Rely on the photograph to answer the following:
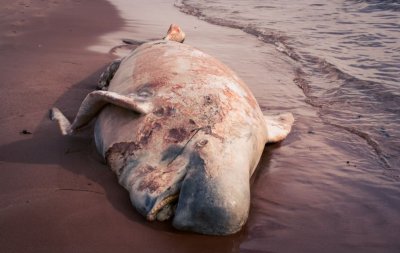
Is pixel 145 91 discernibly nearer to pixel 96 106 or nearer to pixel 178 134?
pixel 96 106

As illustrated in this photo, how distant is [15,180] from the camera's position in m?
3.20

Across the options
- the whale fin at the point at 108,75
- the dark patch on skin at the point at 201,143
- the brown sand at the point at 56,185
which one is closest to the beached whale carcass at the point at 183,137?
the dark patch on skin at the point at 201,143

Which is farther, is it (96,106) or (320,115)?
(320,115)

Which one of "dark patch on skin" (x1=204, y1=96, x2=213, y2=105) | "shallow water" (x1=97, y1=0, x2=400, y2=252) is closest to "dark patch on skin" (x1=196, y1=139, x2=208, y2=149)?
"dark patch on skin" (x1=204, y1=96, x2=213, y2=105)

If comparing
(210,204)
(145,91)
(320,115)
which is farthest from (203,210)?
(320,115)

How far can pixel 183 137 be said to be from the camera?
313cm

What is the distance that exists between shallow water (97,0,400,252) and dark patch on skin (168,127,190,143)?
0.67 metres

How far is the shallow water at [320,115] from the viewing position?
2996 mm

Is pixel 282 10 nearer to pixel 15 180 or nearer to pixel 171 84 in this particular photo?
pixel 171 84

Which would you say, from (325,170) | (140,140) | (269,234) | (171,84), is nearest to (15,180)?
(140,140)

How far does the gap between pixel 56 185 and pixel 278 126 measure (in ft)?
6.92

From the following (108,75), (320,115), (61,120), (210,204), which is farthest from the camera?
(108,75)

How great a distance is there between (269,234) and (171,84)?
1.44 metres

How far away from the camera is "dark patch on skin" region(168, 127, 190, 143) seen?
3.13 metres
